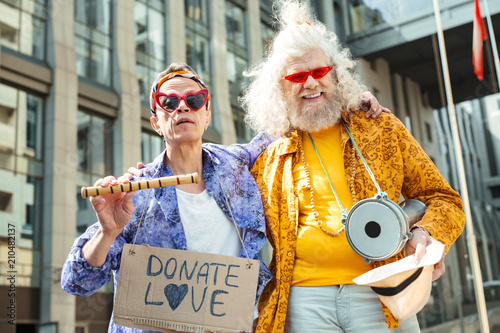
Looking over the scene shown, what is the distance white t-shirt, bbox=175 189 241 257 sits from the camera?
2.55 meters

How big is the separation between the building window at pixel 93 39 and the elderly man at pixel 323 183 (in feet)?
33.8

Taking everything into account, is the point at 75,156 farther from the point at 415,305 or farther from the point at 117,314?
the point at 415,305

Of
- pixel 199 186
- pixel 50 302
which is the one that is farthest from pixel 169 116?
pixel 50 302

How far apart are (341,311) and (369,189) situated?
0.59 metres

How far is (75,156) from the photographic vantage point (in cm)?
1141

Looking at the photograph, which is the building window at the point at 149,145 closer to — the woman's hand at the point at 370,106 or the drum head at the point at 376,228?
the woman's hand at the point at 370,106

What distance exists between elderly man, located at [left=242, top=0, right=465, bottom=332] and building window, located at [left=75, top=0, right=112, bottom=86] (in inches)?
405

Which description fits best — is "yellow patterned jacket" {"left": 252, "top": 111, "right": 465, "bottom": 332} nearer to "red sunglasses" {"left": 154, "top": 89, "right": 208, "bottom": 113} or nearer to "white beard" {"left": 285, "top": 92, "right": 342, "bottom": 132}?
"white beard" {"left": 285, "top": 92, "right": 342, "bottom": 132}

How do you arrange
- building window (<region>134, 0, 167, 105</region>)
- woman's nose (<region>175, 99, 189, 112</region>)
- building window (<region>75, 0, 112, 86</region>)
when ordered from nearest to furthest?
1. woman's nose (<region>175, 99, 189, 112</region>)
2. building window (<region>75, 0, 112, 86</region>)
3. building window (<region>134, 0, 167, 105</region>)

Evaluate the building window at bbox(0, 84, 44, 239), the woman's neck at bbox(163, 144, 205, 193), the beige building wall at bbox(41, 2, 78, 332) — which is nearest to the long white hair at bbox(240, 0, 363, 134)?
the woman's neck at bbox(163, 144, 205, 193)

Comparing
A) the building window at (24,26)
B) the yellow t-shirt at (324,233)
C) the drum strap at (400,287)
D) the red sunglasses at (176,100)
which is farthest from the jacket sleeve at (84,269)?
the building window at (24,26)

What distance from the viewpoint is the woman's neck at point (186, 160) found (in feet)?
9.03

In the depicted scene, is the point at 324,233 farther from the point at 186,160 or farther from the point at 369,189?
the point at 186,160

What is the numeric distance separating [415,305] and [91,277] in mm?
1396
